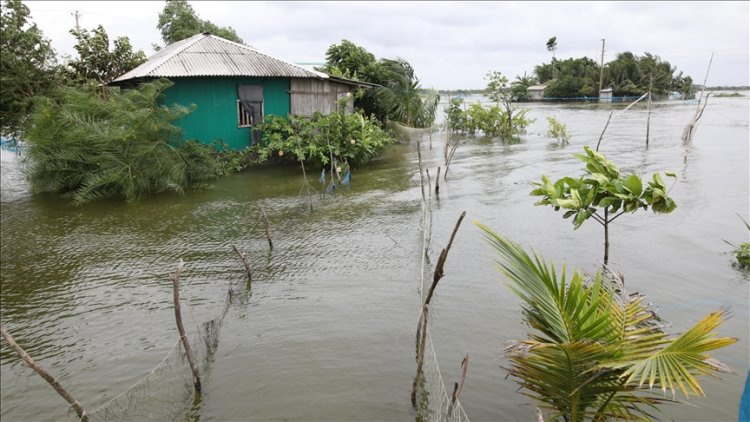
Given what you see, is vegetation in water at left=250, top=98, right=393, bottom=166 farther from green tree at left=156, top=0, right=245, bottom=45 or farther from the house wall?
green tree at left=156, top=0, right=245, bottom=45

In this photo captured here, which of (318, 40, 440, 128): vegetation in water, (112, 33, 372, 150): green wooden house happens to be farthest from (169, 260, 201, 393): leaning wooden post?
(318, 40, 440, 128): vegetation in water

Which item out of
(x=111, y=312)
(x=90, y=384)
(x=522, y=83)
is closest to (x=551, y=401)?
(x=90, y=384)

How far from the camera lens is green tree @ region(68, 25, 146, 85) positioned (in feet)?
55.2

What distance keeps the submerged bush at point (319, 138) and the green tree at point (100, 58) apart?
585cm

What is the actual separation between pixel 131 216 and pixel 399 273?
22.4ft

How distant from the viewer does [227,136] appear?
16047 millimetres

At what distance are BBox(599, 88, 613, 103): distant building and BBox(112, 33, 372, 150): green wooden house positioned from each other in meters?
47.0

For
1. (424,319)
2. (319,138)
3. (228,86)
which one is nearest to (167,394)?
(424,319)

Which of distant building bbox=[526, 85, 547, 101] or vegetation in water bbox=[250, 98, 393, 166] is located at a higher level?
distant building bbox=[526, 85, 547, 101]

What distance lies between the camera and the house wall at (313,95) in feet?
56.2

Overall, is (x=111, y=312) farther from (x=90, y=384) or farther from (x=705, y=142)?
(x=705, y=142)

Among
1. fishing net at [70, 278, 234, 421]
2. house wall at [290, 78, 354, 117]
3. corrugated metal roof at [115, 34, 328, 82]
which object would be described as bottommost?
fishing net at [70, 278, 234, 421]

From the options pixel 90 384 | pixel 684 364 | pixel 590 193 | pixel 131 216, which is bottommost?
pixel 90 384

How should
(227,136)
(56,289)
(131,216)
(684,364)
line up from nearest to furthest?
(684,364), (56,289), (131,216), (227,136)
